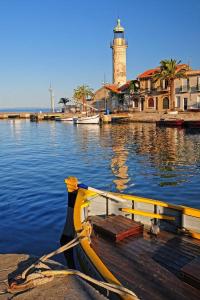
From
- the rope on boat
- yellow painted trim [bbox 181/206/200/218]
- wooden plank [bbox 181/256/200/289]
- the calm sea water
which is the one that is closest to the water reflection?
the calm sea water

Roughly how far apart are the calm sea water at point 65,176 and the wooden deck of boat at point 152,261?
4.48 meters

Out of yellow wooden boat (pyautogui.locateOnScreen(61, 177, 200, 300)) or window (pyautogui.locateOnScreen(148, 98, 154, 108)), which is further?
window (pyautogui.locateOnScreen(148, 98, 154, 108))

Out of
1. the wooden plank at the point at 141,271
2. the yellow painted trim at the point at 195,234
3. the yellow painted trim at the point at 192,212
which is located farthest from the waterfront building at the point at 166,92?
the wooden plank at the point at 141,271

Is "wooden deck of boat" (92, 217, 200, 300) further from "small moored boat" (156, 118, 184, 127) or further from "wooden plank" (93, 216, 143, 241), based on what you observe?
"small moored boat" (156, 118, 184, 127)

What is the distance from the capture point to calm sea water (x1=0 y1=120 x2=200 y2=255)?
14.0 metres

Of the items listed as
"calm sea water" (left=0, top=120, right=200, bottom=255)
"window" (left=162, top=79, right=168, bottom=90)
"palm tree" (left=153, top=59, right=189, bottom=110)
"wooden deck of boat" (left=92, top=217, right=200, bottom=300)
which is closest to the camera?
"wooden deck of boat" (left=92, top=217, right=200, bottom=300)

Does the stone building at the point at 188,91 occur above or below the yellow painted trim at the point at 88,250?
above

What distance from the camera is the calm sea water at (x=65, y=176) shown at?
46.0 feet

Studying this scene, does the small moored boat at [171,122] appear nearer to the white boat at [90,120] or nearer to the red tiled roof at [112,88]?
the white boat at [90,120]

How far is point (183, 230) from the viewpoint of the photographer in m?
9.41

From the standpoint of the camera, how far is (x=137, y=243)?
345 inches

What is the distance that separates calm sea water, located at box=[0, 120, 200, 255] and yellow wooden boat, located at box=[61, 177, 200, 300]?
255cm

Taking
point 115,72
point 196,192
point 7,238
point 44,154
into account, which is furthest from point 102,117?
point 7,238

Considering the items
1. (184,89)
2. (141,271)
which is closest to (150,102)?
(184,89)
